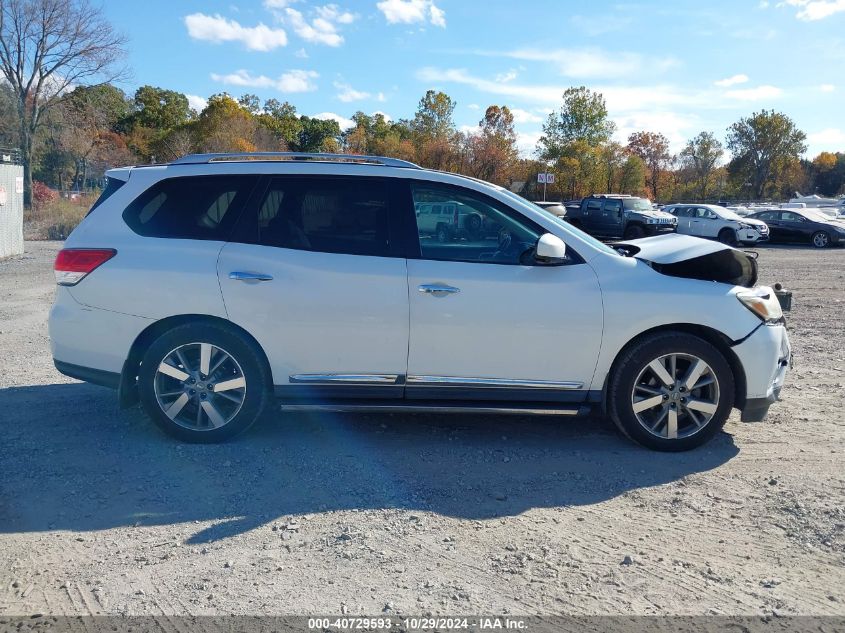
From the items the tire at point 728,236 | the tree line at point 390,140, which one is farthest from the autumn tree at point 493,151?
the tire at point 728,236

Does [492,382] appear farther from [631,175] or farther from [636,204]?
[631,175]

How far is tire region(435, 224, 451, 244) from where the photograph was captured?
5.06 meters

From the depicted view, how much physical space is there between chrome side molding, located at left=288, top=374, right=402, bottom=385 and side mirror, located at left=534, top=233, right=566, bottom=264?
125 centimetres

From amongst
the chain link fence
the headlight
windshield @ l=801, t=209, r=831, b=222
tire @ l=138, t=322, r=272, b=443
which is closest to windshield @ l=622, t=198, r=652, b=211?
windshield @ l=801, t=209, r=831, b=222

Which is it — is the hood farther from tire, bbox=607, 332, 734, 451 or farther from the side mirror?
the side mirror

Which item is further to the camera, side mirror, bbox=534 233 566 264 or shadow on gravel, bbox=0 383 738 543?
side mirror, bbox=534 233 566 264

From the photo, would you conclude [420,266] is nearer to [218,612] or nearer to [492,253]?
[492,253]

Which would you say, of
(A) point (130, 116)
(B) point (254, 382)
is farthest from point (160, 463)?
(A) point (130, 116)

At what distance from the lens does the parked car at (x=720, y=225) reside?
27.5 m

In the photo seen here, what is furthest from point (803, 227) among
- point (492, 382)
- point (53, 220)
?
point (492, 382)

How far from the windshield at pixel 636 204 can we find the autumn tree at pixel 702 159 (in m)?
42.2

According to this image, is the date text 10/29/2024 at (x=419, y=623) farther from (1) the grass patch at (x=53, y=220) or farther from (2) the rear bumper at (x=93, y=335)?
(1) the grass patch at (x=53, y=220)

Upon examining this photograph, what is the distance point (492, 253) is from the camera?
5.02 meters

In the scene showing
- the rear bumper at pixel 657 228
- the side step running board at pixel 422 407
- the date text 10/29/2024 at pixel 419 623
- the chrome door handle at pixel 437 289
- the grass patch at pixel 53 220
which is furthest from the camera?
the rear bumper at pixel 657 228
